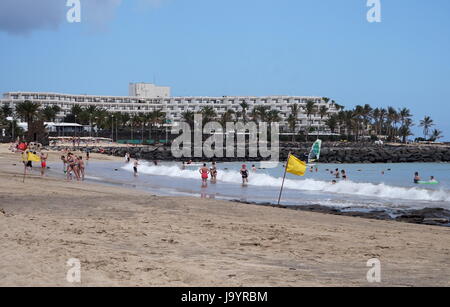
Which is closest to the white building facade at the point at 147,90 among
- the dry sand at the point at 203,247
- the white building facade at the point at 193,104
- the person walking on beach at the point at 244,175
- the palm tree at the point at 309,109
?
the white building facade at the point at 193,104

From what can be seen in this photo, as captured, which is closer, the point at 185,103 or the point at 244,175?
the point at 244,175

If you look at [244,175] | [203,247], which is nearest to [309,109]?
[244,175]

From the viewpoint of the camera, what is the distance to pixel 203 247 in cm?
944

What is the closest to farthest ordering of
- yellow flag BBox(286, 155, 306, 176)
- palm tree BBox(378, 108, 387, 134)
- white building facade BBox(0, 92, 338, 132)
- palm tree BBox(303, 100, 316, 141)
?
yellow flag BBox(286, 155, 306, 176), palm tree BBox(303, 100, 316, 141), white building facade BBox(0, 92, 338, 132), palm tree BBox(378, 108, 387, 134)

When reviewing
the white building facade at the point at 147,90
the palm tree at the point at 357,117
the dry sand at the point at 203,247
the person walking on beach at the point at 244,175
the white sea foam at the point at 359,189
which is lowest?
the white sea foam at the point at 359,189

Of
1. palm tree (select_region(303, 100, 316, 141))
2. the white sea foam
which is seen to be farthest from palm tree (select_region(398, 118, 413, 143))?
the white sea foam

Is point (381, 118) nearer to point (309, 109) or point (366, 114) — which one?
point (366, 114)

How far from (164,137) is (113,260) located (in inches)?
5004

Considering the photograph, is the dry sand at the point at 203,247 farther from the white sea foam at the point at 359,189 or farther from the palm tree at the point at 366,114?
the palm tree at the point at 366,114

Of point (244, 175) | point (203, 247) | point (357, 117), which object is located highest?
point (357, 117)

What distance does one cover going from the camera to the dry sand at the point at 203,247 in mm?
6984

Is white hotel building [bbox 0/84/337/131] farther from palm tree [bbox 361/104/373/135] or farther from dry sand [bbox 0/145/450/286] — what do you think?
dry sand [bbox 0/145/450/286]

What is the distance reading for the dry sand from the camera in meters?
6.98
